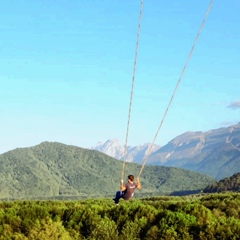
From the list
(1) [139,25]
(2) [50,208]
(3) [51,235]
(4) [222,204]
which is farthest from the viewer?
(4) [222,204]

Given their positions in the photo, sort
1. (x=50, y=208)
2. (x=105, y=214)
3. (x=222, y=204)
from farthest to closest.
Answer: (x=222, y=204)
(x=50, y=208)
(x=105, y=214)

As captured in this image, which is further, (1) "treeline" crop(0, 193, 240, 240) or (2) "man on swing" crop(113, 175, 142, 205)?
A: (2) "man on swing" crop(113, 175, 142, 205)

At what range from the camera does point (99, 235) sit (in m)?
30.5

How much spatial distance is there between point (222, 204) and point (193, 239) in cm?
5112

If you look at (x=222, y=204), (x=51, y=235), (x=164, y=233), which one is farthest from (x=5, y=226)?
(x=222, y=204)

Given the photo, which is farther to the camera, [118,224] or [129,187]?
[118,224]

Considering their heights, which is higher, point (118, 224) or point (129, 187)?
point (129, 187)

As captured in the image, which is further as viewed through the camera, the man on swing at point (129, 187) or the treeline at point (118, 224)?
the man on swing at point (129, 187)

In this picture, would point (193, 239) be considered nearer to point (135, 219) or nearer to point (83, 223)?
point (135, 219)

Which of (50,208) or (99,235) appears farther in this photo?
(50,208)

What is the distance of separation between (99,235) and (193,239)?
6.44 metres

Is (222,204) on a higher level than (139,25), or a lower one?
lower

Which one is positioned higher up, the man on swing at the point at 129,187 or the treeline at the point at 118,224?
the man on swing at the point at 129,187

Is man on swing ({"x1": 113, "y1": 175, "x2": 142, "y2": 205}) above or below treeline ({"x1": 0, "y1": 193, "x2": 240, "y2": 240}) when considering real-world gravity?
above
